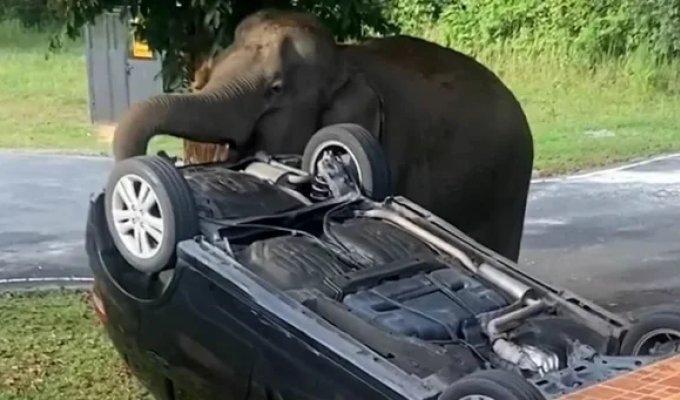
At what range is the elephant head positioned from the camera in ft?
17.7

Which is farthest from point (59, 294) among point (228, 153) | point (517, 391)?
point (517, 391)

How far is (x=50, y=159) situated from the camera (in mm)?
13789

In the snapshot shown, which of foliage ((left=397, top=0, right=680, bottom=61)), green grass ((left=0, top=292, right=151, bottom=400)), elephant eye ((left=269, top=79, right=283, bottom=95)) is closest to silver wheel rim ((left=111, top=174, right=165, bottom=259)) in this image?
elephant eye ((left=269, top=79, right=283, bottom=95))

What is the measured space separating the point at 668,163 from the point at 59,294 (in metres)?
8.29

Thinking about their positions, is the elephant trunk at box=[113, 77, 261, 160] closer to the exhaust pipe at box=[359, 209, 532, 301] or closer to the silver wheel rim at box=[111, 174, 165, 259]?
the silver wheel rim at box=[111, 174, 165, 259]

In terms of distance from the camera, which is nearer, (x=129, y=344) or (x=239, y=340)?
(x=239, y=340)

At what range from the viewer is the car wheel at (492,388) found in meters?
3.16

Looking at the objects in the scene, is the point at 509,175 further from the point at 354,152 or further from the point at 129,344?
the point at 129,344

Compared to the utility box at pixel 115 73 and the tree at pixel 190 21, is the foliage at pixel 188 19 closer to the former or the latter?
the tree at pixel 190 21

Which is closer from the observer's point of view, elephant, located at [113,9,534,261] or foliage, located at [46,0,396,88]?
elephant, located at [113,9,534,261]

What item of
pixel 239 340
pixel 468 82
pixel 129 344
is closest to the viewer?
pixel 239 340

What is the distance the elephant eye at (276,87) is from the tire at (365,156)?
1.06 meters

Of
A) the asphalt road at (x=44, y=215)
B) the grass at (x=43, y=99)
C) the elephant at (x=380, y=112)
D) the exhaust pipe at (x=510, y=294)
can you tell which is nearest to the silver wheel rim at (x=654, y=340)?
the exhaust pipe at (x=510, y=294)

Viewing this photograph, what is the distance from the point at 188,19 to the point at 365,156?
2.05 metres
